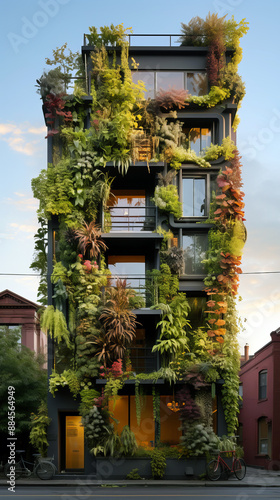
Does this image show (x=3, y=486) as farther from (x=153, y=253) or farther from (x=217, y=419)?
(x=153, y=253)

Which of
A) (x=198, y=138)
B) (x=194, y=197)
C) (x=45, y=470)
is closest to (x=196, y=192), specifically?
(x=194, y=197)

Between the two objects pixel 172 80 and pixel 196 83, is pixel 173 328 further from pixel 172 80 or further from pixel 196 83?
pixel 172 80

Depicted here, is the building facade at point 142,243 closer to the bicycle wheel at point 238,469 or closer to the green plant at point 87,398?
the green plant at point 87,398

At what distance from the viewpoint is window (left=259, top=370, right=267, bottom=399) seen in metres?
40.5

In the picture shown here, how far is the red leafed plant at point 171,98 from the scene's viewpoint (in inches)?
1198

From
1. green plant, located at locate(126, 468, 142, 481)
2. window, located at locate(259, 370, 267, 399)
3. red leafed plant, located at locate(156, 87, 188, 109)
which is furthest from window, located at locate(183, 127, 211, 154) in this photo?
window, located at locate(259, 370, 267, 399)

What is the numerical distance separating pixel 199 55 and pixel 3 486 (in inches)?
901

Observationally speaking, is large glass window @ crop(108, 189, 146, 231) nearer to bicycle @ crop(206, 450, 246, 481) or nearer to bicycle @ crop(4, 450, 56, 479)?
bicycle @ crop(4, 450, 56, 479)

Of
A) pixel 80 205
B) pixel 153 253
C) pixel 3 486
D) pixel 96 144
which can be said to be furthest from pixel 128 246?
pixel 3 486

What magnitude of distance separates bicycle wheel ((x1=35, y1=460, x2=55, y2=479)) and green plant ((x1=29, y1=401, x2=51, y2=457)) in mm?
1395

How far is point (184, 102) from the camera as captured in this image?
30969 mm

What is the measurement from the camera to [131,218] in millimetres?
31219

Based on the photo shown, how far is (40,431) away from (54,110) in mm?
15696

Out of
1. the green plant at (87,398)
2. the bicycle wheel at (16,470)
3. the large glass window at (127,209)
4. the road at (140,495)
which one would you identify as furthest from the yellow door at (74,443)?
the large glass window at (127,209)
